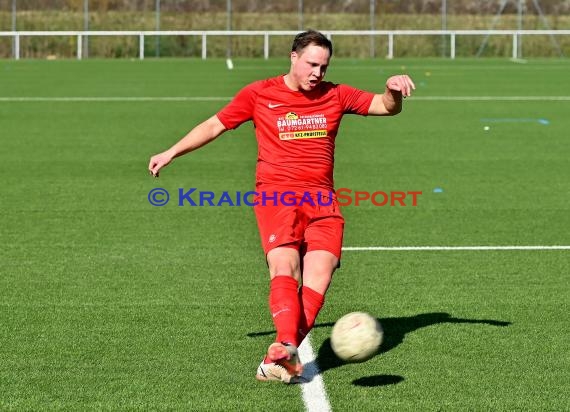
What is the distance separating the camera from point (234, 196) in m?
14.1

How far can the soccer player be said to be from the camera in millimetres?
6969

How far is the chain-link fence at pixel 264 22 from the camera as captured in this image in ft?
166

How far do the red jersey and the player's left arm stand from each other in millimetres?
143

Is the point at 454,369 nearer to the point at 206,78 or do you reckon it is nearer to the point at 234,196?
the point at 234,196

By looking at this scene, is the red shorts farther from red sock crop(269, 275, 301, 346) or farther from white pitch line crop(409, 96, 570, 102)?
white pitch line crop(409, 96, 570, 102)

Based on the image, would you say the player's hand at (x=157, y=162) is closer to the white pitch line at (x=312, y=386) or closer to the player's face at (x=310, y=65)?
the player's face at (x=310, y=65)

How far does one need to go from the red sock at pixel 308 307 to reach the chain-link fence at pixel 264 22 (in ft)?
141

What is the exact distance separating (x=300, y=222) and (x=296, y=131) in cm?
58

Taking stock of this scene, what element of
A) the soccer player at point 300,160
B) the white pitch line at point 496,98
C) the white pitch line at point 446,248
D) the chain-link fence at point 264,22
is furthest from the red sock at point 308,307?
the chain-link fence at point 264,22

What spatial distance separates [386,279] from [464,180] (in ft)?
19.6

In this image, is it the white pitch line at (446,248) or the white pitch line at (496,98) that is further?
the white pitch line at (496,98)

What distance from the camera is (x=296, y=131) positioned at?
742 cm

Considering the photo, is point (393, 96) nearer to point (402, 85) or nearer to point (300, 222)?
point (402, 85)

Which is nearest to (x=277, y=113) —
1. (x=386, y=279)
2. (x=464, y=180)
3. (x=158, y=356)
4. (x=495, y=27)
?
(x=158, y=356)
